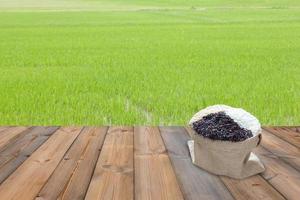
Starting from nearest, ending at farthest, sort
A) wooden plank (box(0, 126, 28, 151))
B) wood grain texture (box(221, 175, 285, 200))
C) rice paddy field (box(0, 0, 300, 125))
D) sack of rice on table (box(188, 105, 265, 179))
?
wood grain texture (box(221, 175, 285, 200))
sack of rice on table (box(188, 105, 265, 179))
wooden plank (box(0, 126, 28, 151))
rice paddy field (box(0, 0, 300, 125))

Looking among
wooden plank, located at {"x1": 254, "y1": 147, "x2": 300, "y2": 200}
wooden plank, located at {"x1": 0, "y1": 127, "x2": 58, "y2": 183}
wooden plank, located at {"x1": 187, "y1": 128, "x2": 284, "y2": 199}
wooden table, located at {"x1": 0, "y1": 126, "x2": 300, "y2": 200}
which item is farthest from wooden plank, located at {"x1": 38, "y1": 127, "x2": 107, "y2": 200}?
wooden plank, located at {"x1": 254, "y1": 147, "x2": 300, "y2": 200}

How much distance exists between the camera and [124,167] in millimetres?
3463

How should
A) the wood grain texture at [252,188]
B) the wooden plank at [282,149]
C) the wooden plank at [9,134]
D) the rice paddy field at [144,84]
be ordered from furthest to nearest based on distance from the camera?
the rice paddy field at [144,84] < the wooden plank at [9,134] < the wooden plank at [282,149] < the wood grain texture at [252,188]

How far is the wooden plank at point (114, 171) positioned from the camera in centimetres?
294

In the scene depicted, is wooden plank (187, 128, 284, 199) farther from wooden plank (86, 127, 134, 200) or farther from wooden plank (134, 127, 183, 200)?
wooden plank (86, 127, 134, 200)

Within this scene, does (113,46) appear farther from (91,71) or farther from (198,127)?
(198,127)

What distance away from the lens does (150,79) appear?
8.72 meters

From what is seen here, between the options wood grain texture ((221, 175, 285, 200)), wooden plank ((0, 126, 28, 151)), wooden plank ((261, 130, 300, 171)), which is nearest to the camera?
wood grain texture ((221, 175, 285, 200))

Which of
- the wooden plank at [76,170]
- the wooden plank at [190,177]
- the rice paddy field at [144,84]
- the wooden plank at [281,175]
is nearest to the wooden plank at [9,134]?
the wooden plank at [76,170]

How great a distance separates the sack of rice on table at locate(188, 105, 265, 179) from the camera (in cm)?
340

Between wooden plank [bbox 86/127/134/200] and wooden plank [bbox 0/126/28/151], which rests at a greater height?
wooden plank [bbox 0/126/28/151]

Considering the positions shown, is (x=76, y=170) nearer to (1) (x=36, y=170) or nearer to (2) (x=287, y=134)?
(1) (x=36, y=170)

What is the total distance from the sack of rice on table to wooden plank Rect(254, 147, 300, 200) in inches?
4.3

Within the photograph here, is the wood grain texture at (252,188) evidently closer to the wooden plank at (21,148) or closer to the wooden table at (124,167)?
the wooden table at (124,167)
